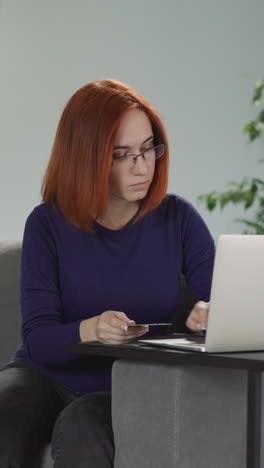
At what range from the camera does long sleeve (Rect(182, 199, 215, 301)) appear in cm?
184

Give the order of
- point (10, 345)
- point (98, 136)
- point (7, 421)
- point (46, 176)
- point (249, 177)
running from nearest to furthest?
point (7, 421)
point (98, 136)
point (46, 176)
point (10, 345)
point (249, 177)

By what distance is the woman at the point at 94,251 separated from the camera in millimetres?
1619

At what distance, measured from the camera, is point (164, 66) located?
3793 mm

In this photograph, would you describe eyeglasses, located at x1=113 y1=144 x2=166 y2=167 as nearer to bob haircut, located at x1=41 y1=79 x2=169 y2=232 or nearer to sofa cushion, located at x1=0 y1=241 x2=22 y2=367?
bob haircut, located at x1=41 y1=79 x2=169 y2=232

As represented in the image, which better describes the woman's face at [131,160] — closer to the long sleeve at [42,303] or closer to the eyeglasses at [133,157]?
the eyeglasses at [133,157]

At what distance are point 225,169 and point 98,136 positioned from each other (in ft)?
7.08

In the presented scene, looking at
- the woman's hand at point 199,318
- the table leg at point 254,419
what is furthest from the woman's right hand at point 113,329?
the table leg at point 254,419

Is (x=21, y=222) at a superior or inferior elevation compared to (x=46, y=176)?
inferior

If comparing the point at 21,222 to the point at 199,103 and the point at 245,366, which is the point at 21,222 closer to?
the point at 199,103

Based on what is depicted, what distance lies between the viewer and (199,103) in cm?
380

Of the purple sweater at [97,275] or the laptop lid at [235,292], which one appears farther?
the purple sweater at [97,275]

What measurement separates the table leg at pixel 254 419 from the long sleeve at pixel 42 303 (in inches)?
15.1

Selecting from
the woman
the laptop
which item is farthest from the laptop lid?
Answer: the woman

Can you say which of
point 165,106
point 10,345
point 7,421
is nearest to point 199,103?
point 165,106
